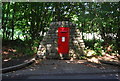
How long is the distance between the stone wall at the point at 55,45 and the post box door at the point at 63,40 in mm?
287

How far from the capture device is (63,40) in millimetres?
9352

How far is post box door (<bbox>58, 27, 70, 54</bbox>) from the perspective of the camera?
929 cm

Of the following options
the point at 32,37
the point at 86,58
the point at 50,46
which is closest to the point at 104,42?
the point at 86,58

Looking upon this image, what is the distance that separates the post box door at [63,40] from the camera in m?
9.29

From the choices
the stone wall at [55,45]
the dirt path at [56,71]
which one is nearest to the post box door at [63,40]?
the stone wall at [55,45]

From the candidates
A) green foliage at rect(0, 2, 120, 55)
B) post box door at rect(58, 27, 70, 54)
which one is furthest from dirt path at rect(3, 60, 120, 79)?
green foliage at rect(0, 2, 120, 55)

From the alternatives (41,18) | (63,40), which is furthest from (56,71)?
(41,18)

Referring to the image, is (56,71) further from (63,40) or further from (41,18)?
(41,18)

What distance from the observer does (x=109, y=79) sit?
5367 mm

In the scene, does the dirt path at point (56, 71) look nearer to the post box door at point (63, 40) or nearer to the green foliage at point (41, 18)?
the post box door at point (63, 40)

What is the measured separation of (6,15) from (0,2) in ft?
4.09

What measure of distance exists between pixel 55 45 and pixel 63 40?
634mm

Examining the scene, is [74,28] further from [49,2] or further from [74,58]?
[49,2]

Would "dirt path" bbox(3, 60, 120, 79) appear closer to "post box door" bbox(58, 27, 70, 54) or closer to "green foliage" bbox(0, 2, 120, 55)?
"post box door" bbox(58, 27, 70, 54)
